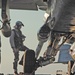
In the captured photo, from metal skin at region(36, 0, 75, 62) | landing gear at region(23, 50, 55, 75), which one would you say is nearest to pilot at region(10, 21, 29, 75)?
metal skin at region(36, 0, 75, 62)

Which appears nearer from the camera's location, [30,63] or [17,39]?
[30,63]

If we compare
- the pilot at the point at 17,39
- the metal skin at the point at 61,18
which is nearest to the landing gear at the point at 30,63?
the metal skin at the point at 61,18

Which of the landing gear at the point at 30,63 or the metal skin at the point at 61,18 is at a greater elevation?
the metal skin at the point at 61,18

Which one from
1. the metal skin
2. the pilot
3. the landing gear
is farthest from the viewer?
the pilot

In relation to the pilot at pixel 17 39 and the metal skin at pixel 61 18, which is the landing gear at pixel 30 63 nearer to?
the metal skin at pixel 61 18

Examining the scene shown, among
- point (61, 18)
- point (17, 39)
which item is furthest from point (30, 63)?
point (17, 39)

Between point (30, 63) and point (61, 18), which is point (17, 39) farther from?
point (61, 18)

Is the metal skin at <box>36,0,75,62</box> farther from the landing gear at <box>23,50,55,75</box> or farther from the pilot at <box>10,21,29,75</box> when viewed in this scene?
the pilot at <box>10,21,29,75</box>

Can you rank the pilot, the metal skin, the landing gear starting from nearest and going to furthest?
the metal skin, the landing gear, the pilot

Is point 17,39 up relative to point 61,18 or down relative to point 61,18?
down

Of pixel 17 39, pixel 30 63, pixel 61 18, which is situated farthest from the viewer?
pixel 17 39

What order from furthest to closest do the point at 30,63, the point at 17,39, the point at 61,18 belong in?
the point at 17,39 < the point at 30,63 < the point at 61,18

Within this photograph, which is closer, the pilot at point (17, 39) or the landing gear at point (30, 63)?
the landing gear at point (30, 63)

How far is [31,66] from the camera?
6734 millimetres
